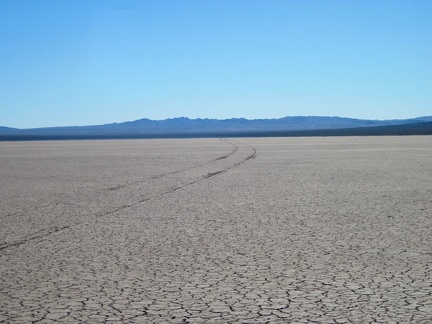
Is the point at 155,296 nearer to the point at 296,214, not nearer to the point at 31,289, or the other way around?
the point at 31,289

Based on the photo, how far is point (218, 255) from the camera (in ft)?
22.3

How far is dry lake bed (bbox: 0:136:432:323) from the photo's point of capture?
191 inches

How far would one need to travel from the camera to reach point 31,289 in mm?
5504

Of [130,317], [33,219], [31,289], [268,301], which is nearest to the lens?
[130,317]

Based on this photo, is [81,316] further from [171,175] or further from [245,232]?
[171,175]

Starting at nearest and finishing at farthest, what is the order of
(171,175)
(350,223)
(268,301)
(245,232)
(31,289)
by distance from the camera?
(268,301)
(31,289)
(245,232)
(350,223)
(171,175)

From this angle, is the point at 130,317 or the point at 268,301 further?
the point at 268,301

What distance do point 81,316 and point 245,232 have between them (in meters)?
3.76

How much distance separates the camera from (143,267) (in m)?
6.29

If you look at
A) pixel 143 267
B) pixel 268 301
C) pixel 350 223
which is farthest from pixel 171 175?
pixel 268 301

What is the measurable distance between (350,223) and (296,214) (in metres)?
1.09

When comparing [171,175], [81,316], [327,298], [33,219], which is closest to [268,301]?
[327,298]

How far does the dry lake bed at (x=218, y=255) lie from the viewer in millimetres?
4863

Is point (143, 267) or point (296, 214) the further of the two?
point (296, 214)
